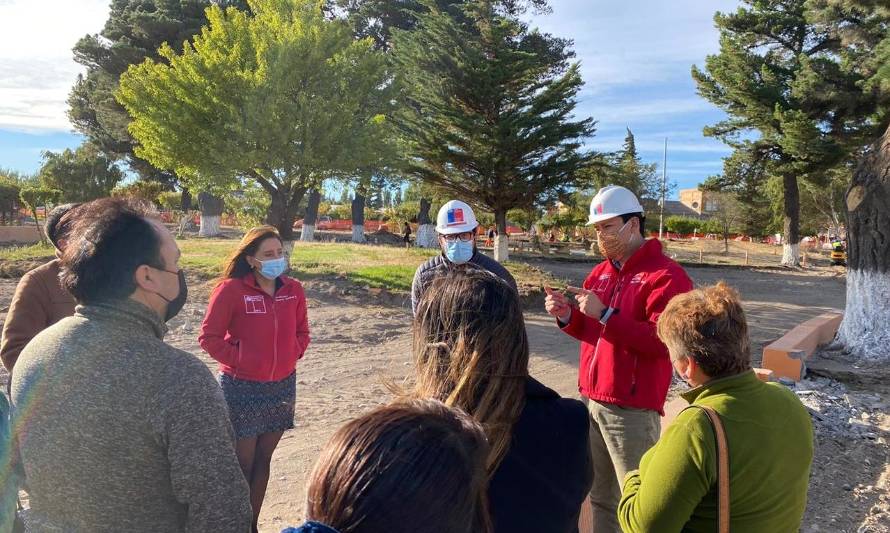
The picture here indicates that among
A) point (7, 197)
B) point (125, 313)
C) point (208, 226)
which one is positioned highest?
point (7, 197)

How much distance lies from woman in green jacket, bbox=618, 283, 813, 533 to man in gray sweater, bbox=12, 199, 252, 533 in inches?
47.9

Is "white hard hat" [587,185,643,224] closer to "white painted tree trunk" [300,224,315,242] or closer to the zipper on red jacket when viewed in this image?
the zipper on red jacket

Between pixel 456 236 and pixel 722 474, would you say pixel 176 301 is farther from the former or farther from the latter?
pixel 456 236

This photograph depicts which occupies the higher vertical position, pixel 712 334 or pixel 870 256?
pixel 870 256

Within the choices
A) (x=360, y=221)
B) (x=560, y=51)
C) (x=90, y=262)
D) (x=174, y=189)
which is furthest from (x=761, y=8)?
(x=174, y=189)

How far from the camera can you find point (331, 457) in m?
1.10

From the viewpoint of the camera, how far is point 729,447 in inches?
71.1

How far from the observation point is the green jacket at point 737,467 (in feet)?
5.93

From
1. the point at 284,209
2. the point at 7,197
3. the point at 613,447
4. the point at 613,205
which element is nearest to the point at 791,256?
the point at 284,209

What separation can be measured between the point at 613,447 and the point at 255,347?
6.65 feet

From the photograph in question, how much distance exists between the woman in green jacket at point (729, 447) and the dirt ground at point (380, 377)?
0.85 metres

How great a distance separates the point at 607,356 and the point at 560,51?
21.0 metres

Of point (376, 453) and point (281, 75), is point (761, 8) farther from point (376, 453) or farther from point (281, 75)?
point (376, 453)

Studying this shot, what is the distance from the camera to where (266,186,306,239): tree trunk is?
15.6 meters
